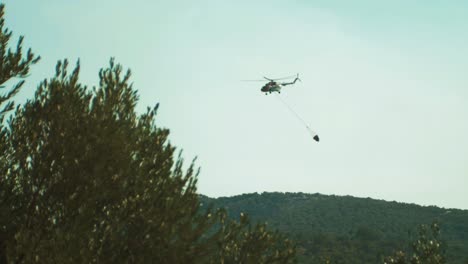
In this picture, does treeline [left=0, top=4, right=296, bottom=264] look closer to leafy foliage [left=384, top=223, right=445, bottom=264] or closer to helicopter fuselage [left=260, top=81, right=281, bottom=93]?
helicopter fuselage [left=260, top=81, right=281, bottom=93]

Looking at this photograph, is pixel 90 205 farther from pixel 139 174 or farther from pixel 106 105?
pixel 106 105

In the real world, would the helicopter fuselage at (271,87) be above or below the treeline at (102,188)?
above

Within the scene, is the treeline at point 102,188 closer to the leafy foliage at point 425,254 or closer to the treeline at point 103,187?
the treeline at point 103,187

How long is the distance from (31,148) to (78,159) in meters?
1.91

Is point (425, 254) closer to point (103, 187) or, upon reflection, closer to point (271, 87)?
point (271, 87)

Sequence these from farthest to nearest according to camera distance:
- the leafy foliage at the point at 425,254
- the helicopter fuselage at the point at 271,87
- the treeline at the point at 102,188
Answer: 1. the leafy foliage at the point at 425,254
2. the helicopter fuselage at the point at 271,87
3. the treeline at the point at 102,188

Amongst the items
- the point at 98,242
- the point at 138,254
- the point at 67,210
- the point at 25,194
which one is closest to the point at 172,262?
the point at 138,254

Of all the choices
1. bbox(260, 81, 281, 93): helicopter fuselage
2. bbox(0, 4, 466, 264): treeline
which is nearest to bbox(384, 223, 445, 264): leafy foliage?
bbox(260, 81, 281, 93): helicopter fuselage

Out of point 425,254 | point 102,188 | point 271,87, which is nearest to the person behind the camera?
point 102,188

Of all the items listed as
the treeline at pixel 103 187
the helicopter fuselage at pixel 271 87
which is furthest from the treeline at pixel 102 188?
the helicopter fuselage at pixel 271 87

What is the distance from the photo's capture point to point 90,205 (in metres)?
16.4

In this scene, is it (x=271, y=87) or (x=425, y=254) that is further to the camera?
(x=425, y=254)

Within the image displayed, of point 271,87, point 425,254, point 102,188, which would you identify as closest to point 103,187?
point 102,188

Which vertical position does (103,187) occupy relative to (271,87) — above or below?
below
